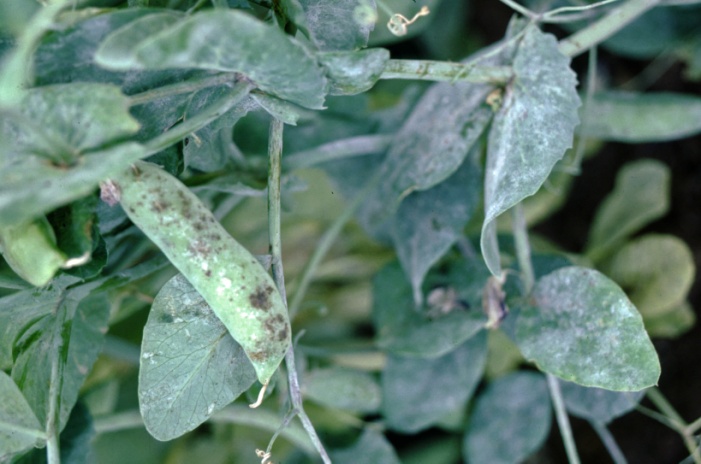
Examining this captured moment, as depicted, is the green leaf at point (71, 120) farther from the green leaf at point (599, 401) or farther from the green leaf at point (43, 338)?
the green leaf at point (599, 401)

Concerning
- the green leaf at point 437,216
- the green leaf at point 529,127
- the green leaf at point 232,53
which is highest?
the green leaf at point 232,53

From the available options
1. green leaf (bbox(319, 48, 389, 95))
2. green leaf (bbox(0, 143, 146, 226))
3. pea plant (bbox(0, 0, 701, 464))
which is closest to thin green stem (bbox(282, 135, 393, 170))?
pea plant (bbox(0, 0, 701, 464))

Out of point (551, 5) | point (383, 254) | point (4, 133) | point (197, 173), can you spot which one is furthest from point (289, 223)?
point (4, 133)

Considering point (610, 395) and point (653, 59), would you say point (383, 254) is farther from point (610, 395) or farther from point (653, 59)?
point (653, 59)

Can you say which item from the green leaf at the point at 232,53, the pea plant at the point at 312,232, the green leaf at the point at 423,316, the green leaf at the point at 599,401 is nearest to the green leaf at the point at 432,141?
the pea plant at the point at 312,232

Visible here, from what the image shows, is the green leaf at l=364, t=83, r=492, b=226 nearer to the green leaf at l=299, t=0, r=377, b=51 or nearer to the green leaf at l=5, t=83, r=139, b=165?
the green leaf at l=299, t=0, r=377, b=51

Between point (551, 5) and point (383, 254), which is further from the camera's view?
point (383, 254)
